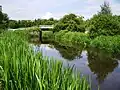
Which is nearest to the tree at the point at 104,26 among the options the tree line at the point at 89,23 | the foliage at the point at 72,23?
the tree line at the point at 89,23

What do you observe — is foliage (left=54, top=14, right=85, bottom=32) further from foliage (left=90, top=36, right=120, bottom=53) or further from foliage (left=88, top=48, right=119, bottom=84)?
foliage (left=88, top=48, right=119, bottom=84)

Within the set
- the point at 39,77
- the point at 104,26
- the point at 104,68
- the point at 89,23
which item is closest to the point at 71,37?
the point at 89,23

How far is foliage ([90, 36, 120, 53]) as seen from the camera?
16.5 m

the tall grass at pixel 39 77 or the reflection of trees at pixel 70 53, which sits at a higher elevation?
the tall grass at pixel 39 77

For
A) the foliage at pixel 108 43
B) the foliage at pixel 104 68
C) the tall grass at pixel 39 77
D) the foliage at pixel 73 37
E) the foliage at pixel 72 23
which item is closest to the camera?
the tall grass at pixel 39 77

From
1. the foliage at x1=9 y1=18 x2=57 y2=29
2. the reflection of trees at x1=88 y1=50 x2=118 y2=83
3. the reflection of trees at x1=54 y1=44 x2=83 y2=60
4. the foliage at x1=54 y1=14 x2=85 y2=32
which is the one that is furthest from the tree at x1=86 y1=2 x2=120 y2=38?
the foliage at x1=9 y1=18 x2=57 y2=29

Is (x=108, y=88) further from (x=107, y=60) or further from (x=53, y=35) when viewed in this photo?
(x=53, y=35)

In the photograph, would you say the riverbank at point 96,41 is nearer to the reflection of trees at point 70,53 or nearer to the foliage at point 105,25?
the foliage at point 105,25

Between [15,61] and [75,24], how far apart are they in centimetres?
2700

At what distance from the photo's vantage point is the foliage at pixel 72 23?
3111 centimetres

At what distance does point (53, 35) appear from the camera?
35.8m

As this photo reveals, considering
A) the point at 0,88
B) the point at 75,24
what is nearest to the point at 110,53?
the point at 0,88

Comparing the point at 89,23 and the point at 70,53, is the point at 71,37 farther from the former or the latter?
the point at 70,53

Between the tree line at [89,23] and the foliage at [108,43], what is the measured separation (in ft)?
3.98
